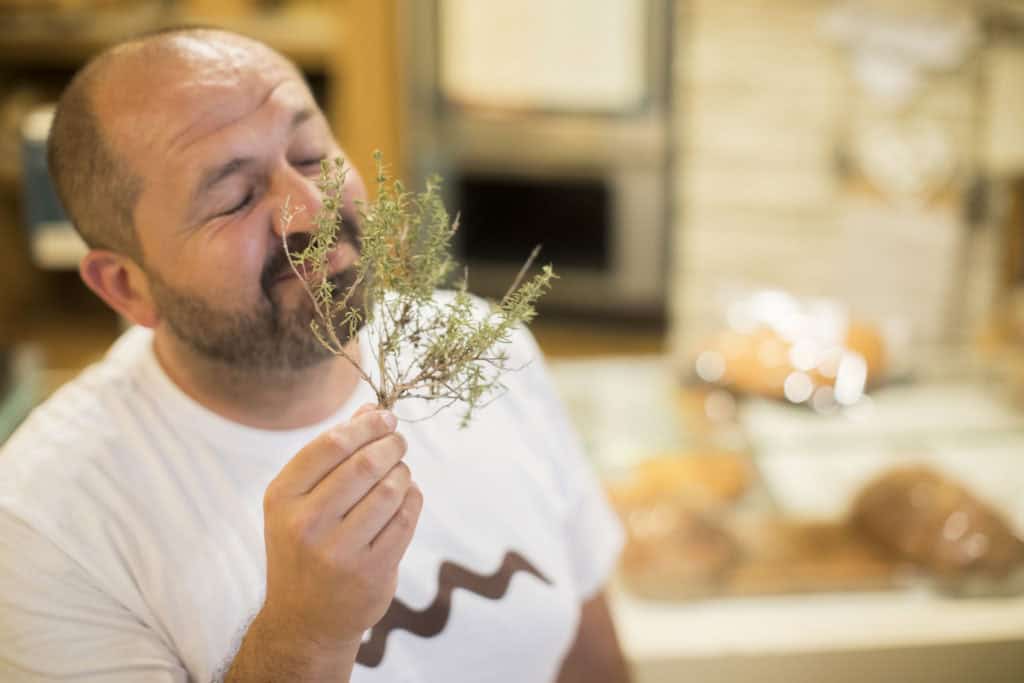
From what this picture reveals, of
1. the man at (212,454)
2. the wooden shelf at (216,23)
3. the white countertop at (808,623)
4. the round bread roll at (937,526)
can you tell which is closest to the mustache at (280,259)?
the man at (212,454)

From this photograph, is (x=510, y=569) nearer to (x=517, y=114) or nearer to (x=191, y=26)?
(x=191, y=26)

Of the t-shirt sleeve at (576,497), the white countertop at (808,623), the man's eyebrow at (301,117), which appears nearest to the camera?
the man's eyebrow at (301,117)

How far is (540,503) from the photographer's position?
3.56 ft

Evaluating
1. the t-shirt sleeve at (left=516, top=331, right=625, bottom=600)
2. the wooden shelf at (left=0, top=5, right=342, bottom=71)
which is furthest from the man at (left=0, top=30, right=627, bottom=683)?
the wooden shelf at (left=0, top=5, right=342, bottom=71)

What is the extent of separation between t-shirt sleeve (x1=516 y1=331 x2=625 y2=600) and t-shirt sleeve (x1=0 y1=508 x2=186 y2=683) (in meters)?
0.50

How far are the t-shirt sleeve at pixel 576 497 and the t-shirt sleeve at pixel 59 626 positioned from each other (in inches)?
19.5

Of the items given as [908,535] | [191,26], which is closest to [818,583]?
[908,535]

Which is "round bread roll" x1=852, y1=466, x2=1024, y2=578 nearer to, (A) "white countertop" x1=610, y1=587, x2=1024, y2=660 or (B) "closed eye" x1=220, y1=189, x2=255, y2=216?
(A) "white countertop" x1=610, y1=587, x2=1024, y2=660

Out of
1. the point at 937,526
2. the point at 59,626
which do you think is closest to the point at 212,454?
the point at 59,626

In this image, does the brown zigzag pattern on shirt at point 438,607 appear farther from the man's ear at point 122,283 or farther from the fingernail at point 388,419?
the man's ear at point 122,283

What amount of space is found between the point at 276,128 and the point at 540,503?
0.50 m

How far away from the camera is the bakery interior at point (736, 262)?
5.01 ft

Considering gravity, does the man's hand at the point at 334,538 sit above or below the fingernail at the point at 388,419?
below

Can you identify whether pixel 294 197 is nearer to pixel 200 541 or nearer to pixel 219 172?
pixel 219 172
